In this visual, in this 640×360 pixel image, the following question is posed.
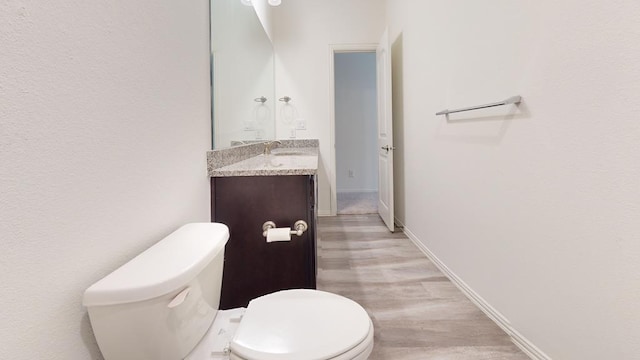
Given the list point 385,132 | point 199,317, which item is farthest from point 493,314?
point 385,132

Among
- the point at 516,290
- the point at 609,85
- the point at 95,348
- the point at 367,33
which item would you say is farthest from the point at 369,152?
the point at 95,348

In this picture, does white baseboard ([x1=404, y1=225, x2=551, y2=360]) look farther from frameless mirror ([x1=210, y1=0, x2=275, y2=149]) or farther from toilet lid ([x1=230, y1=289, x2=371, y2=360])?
frameless mirror ([x1=210, y1=0, x2=275, y2=149])

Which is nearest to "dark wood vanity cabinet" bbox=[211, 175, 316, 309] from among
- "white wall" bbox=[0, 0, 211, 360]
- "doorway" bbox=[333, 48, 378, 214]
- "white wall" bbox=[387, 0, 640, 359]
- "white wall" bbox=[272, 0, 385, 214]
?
"white wall" bbox=[0, 0, 211, 360]

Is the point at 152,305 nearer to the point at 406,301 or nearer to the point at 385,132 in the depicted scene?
the point at 406,301

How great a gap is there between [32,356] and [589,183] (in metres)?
1.50

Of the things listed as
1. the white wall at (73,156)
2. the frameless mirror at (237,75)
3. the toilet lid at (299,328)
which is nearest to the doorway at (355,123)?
the frameless mirror at (237,75)

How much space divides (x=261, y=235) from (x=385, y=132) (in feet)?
7.46

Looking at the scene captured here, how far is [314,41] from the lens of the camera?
3.71 m

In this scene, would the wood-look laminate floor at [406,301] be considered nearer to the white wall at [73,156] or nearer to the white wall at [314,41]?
the white wall at [73,156]

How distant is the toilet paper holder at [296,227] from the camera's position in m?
1.35

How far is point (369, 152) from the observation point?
5547mm

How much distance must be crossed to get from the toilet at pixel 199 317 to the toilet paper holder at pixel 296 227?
0.41m

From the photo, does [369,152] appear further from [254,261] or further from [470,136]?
[254,261]

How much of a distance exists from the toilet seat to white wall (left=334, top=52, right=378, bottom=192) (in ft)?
15.4
